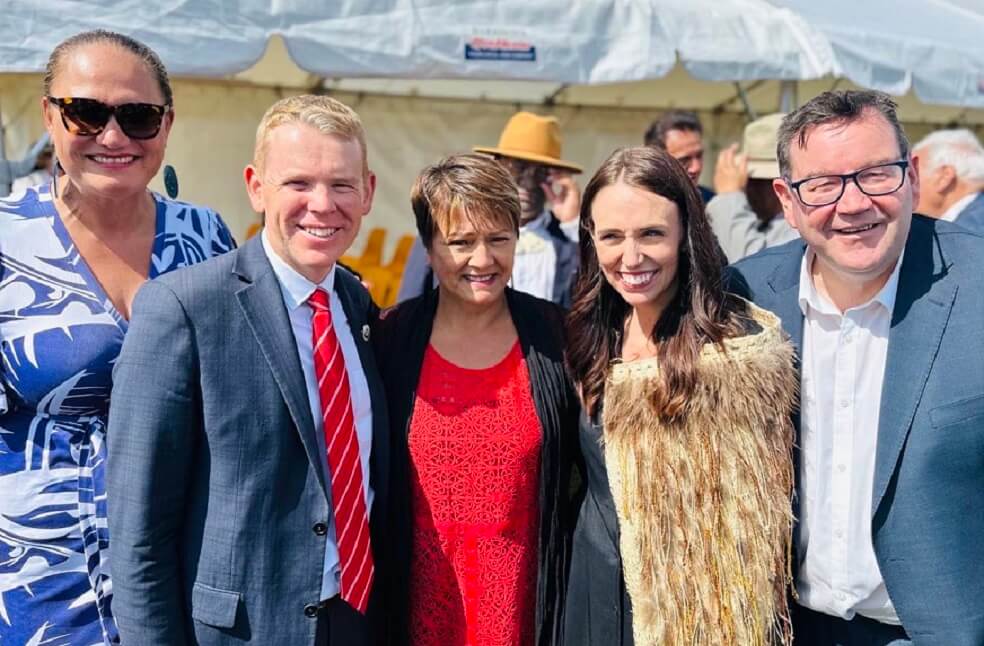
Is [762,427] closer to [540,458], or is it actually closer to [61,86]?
[540,458]

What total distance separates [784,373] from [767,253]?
0.45 meters

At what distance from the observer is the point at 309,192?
2.01 meters

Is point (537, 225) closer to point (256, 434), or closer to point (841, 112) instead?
point (841, 112)

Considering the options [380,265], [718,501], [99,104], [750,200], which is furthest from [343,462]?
[380,265]

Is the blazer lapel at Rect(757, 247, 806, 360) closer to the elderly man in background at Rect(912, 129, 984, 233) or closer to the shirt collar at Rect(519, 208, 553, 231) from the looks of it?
the shirt collar at Rect(519, 208, 553, 231)

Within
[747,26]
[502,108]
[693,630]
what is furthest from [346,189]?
[502,108]

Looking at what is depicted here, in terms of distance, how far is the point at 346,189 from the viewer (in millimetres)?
2053

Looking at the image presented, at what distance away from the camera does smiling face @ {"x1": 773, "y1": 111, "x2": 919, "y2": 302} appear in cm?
199

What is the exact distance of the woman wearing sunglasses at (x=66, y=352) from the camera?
2.06m

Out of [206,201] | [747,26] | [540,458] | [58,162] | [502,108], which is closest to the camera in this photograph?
[58,162]

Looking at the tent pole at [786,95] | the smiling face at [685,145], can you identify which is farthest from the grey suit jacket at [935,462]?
the tent pole at [786,95]

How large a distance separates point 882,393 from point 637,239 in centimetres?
69

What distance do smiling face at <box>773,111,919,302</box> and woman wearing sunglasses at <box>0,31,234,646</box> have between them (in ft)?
5.39

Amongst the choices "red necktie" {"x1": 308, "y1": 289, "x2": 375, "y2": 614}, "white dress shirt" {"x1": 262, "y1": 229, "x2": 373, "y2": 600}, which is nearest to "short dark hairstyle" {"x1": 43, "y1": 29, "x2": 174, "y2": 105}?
"white dress shirt" {"x1": 262, "y1": 229, "x2": 373, "y2": 600}
